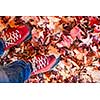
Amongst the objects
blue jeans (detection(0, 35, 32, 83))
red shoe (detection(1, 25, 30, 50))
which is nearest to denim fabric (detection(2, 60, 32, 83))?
blue jeans (detection(0, 35, 32, 83))

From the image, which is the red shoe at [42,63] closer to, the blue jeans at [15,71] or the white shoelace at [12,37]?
the blue jeans at [15,71]

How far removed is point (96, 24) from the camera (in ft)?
5.11

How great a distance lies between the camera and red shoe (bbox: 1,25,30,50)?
Answer: 5.20ft

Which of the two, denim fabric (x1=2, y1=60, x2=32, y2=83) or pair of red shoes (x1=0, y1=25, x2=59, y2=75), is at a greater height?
pair of red shoes (x1=0, y1=25, x2=59, y2=75)

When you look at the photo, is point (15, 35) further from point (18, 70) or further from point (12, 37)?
point (18, 70)

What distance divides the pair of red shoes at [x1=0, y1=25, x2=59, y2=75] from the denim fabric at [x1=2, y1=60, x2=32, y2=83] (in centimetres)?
5

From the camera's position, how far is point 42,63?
1.61 meters

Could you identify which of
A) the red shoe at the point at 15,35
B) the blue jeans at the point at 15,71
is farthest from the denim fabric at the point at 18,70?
the red shoe at the point at 15,35

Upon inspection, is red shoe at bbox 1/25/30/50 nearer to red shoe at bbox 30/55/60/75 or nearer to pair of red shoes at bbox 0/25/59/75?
pair of red shoes at bbox 0/25/59/75

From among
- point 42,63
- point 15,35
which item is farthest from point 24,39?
point 42,63

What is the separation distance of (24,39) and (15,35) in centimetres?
7
